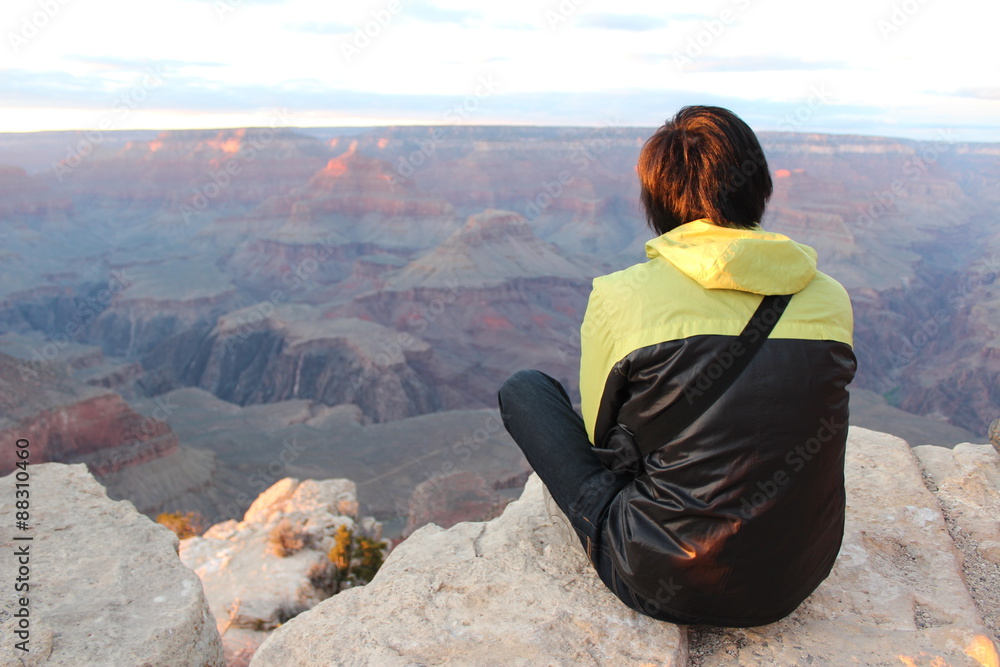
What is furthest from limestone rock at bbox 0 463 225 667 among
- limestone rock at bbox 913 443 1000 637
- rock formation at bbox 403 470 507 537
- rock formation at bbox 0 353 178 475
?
rock formation at bbox 0 353 178 475

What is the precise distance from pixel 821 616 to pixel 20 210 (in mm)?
103080

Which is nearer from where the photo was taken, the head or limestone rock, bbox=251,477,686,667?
the head

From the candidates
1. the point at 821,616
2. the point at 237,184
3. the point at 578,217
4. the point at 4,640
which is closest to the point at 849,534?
the point at 821,616

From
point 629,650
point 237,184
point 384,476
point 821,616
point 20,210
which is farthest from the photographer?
point 237,184

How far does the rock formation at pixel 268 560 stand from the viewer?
6.86 metres

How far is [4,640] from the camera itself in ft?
9.39

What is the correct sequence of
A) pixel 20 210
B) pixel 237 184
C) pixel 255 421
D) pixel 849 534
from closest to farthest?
1. pixel 849 534
2. pixel 255 421
3. pixel 20 210
4. pixel 237 184

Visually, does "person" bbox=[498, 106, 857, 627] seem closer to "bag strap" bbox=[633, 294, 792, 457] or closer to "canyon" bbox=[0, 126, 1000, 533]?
"bag strap" bbox=[633, 294, 792, 457]

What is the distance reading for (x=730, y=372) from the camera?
227cm

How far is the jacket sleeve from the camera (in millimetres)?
2463

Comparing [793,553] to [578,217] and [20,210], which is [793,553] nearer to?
[578,217]

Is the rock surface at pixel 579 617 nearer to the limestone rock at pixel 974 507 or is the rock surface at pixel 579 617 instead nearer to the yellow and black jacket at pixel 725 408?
the limestone rock at pixel 974 507

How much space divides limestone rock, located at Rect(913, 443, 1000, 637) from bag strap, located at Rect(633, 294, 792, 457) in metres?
2.15

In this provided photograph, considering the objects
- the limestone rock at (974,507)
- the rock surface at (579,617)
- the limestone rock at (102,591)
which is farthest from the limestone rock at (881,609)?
the limestone rock at (102,591)
